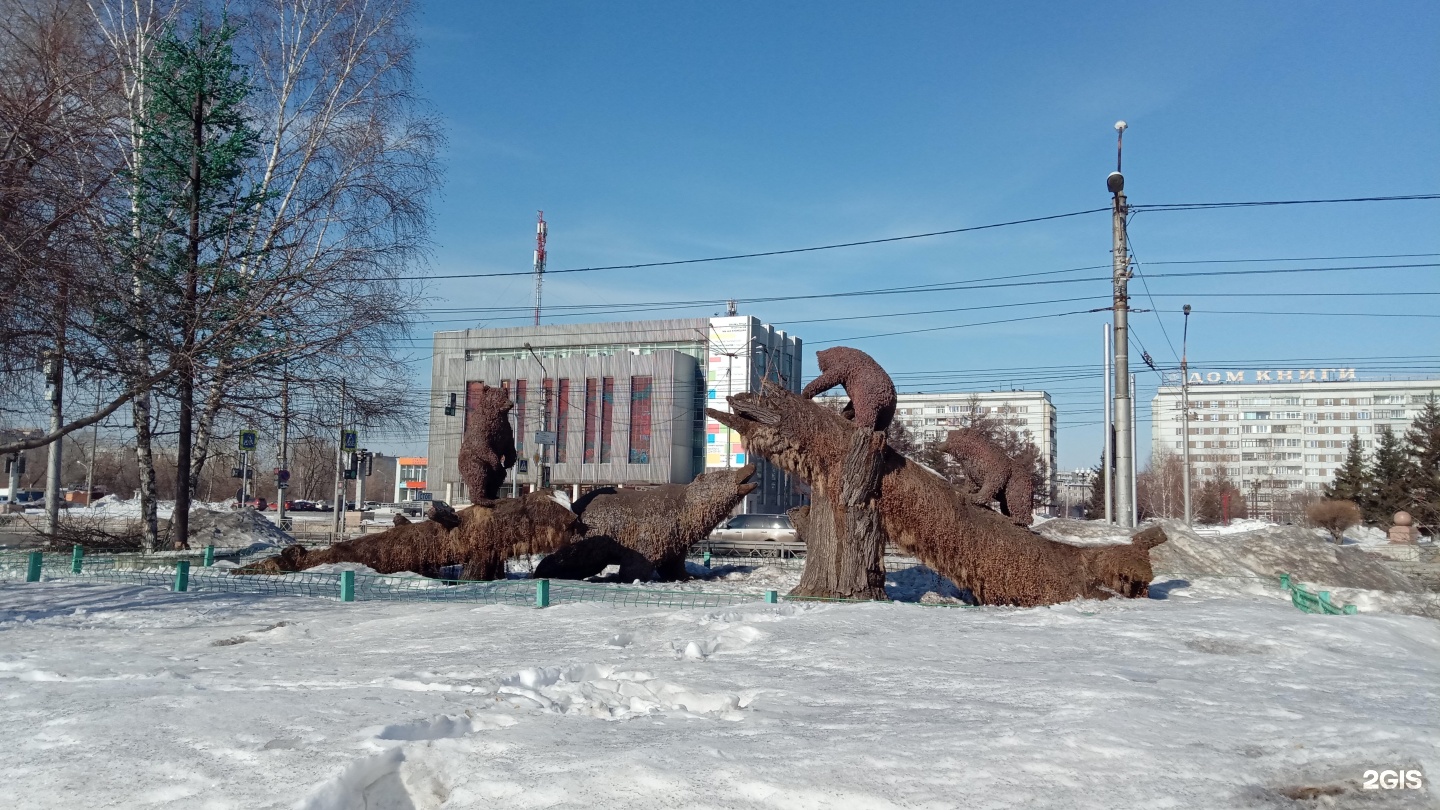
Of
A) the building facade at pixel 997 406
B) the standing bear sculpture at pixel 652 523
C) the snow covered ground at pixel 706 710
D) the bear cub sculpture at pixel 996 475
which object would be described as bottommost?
the snow covered ground at pixel 706 710

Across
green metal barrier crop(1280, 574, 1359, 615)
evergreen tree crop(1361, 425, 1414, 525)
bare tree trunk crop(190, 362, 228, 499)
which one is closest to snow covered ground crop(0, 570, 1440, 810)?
green metal barrier crop(1280, 574, 1359, 615)

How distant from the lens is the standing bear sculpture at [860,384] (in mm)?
11000

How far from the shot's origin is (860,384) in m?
11.1

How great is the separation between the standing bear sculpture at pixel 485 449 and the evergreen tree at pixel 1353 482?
38.8m

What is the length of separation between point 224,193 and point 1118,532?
16789mm

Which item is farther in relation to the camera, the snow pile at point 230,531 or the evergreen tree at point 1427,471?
the evergreen tree at point 1427,471

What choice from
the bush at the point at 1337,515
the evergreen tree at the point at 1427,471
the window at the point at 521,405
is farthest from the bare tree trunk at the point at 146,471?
the bush at the point at 1337,515

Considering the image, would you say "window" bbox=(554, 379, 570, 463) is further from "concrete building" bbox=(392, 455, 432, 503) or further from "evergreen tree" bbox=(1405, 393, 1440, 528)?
"evergreen tree" bbox=(1405, 393, 1440, 528)

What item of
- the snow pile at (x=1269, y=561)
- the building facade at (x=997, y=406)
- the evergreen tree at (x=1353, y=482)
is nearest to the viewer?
the snow pile at (x=1269, y=561)

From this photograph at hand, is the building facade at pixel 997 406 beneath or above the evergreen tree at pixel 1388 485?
above

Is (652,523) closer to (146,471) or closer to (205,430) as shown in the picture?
(205,430)

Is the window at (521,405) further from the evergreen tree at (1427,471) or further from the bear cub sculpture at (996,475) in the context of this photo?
the bear cub sculpture at (996,475)

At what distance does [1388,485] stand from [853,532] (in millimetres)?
36337

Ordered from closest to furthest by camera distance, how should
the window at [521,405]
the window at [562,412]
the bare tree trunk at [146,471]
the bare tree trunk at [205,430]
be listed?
the bare tree trunk at [205,430] < the bare tree trunk at [146,471] < the window at [521,405] < the window at [562,412]
